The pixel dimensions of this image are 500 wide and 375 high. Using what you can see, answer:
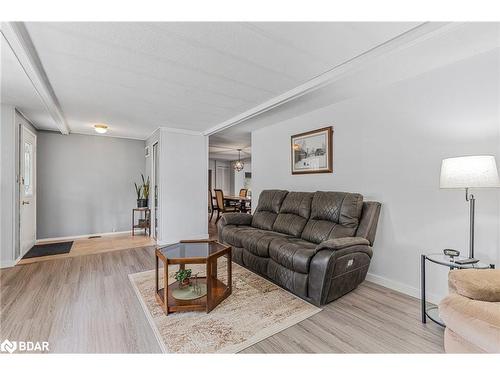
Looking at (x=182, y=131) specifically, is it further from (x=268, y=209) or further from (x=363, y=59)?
(x=363, y=59)

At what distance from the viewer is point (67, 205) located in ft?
16.5

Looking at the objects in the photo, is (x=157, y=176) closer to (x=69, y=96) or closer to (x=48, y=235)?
(x=69, y=96)

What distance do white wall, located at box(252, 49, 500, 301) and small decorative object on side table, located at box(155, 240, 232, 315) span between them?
6.06 ft

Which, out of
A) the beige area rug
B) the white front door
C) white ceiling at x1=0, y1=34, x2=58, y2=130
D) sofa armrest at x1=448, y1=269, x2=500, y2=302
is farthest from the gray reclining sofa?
the white front door

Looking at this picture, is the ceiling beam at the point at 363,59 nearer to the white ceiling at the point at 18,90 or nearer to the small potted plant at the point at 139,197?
the white ceiling at the point at 18,90

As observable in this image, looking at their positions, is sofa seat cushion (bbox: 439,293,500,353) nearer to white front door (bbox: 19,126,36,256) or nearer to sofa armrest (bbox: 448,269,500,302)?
sofa armrest (bbox: 448,269,500,302)

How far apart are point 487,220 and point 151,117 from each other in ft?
14.3

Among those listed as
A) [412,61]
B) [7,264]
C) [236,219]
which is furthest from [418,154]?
[7,264]

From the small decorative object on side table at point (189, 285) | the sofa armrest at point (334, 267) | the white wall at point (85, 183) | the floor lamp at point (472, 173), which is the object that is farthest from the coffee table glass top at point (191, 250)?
the white wall at point (85, 183)

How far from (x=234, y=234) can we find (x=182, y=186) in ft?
6.56

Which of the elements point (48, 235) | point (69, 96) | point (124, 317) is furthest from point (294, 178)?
point (48, 235)

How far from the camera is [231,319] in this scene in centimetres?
197

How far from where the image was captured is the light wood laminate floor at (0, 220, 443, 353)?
164 cm

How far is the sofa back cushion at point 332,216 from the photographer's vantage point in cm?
261
